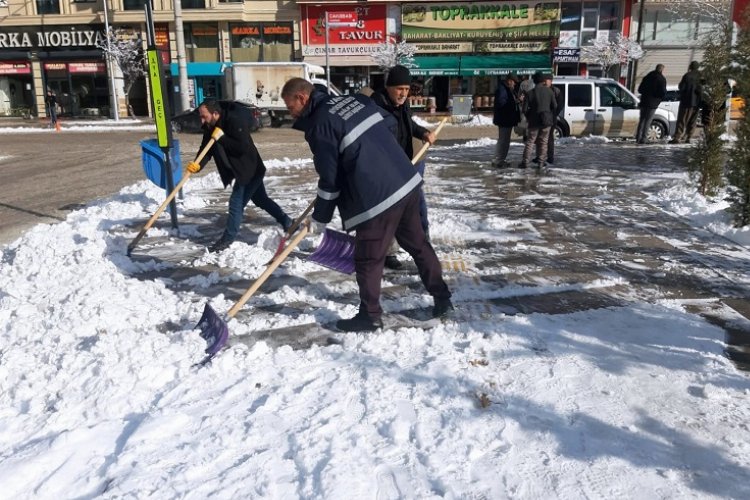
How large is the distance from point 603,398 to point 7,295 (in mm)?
4447

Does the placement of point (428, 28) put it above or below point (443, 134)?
above

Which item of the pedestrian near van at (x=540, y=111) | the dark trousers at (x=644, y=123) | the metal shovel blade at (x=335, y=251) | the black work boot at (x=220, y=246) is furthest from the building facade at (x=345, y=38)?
the metal shovel blade at (x=335, y=251)

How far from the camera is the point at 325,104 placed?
371 cm

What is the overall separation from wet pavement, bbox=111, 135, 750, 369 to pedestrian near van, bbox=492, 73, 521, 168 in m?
1.60

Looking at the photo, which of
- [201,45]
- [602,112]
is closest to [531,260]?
[602,112]

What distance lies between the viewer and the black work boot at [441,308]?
14.0 feet

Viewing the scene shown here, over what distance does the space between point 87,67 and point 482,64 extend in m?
21.9

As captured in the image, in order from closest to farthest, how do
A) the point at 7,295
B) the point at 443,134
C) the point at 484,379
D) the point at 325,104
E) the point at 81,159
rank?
1. the point at 484,379
2. the point at 325,104
3. the point at 7,295
4. the point at 81,159
5. the point at 443,134

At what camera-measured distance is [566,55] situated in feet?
106

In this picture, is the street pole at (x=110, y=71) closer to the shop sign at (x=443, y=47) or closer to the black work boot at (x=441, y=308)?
the shop sign at (x=443, y=47)

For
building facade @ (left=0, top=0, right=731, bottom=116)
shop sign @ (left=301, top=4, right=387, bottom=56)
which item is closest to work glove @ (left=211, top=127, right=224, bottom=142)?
building facade @ (left=0, top=0, right=731, bottom=116)

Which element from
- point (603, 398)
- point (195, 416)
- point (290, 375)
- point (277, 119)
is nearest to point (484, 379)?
point (603, 398)

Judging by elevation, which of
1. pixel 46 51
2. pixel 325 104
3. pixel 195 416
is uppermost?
pixel 46 51

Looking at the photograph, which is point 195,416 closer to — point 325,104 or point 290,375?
point 290,375
